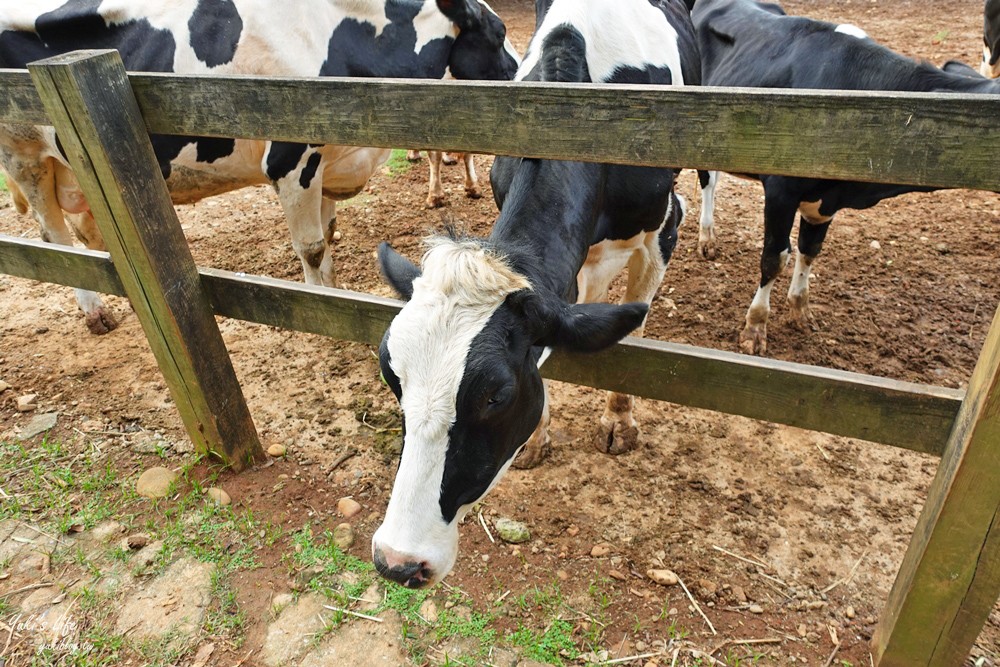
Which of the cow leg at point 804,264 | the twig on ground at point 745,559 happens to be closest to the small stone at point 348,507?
the twig on ground at point 745,559

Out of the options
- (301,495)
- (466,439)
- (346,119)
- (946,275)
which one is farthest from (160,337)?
(946,275)

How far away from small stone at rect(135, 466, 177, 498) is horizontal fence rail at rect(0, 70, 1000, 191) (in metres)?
1.65

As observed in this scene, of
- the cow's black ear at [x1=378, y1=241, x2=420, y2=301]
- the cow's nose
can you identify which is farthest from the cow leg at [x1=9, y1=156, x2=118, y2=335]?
the cow's nose

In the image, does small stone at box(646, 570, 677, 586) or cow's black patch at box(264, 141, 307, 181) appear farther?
cow's black patch at box(264, 141, 307, 181)

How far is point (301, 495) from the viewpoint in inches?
113

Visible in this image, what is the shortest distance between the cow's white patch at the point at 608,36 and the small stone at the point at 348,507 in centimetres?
195

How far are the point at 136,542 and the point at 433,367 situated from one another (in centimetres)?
179

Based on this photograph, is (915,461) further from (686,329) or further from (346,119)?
(346,119)

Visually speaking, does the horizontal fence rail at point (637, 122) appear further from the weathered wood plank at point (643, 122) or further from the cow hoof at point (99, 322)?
the cow hoof at point (99, 322)

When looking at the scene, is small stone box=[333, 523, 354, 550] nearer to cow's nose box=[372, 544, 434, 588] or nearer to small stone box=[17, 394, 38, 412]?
cow's nose box=[372, 544, 434, 588]

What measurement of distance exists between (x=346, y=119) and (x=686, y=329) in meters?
2.79

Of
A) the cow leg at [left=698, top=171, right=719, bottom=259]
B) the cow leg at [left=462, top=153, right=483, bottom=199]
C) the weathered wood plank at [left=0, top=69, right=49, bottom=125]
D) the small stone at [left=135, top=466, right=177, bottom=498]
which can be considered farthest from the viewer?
the cow leg at [left=462, top=153, right=483, bottom=199]

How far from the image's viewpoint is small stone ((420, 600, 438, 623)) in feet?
7.54

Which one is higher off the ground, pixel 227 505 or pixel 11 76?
pixel 11 76
